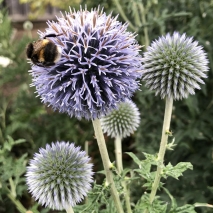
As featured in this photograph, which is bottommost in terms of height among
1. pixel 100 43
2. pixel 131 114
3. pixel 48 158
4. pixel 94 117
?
pixel 48 158

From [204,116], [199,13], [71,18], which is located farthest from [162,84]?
[199,13]

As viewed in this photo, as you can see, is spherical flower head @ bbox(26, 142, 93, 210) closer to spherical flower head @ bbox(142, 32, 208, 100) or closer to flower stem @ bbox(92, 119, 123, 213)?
flower stem @ bbox(92, 119, 123, 213)

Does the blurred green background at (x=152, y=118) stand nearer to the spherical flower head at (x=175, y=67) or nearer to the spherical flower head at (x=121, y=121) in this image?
the spherical flower head at (x=121, y=121)

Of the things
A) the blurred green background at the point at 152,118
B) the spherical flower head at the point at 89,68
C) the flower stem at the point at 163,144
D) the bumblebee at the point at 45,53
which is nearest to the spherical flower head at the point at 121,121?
the blurred green background at the point at 152,118

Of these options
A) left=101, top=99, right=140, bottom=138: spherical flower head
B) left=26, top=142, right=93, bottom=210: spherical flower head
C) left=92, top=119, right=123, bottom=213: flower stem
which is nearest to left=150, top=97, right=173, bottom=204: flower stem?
left=92, top=119, right=123, bottom=213: flower stem

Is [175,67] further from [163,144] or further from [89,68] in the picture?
[89,68]

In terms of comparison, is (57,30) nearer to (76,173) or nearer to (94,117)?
(94,117)
